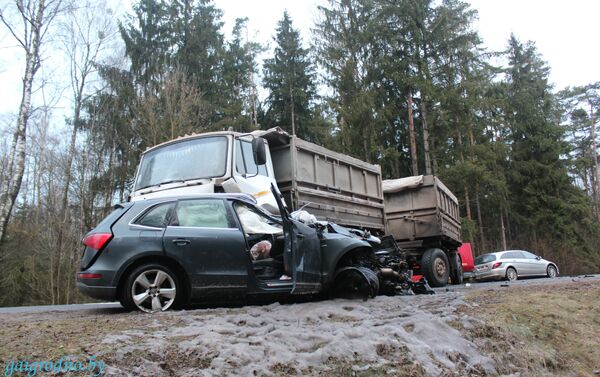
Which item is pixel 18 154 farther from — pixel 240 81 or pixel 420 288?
pixel 240 81

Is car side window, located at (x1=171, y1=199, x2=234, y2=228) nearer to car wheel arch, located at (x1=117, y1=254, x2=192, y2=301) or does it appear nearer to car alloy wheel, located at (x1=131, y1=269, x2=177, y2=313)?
car wheel arch, located at (x1=117, y1=254, x2=192, y2=301)

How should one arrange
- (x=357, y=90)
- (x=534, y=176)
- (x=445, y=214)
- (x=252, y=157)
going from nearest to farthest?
(x=252, y=157)
(x=445, y=214)
(x=357, y=90)
(x=534, y=176)

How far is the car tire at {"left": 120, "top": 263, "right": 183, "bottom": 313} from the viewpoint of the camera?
531 cm

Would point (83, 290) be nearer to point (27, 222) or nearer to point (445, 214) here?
point (445, 214)

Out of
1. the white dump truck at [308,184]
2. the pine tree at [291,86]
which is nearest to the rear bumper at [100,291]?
the white dump truck at [308,184]

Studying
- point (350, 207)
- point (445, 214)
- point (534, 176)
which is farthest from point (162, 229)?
point (534, 176)

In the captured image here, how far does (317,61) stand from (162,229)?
2234 centimetres

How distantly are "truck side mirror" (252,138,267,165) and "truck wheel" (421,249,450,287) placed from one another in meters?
5.92

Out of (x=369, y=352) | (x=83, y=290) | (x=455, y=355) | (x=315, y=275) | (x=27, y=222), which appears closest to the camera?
(x=369, y=352)

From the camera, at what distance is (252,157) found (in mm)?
7703

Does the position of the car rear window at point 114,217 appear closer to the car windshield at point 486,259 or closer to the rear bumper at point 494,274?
the rear bumper at point 494,274

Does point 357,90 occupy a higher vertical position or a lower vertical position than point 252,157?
higher

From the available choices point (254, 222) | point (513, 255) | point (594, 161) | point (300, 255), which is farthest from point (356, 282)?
point (594, 161)

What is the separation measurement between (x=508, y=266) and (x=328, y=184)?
11.9m
